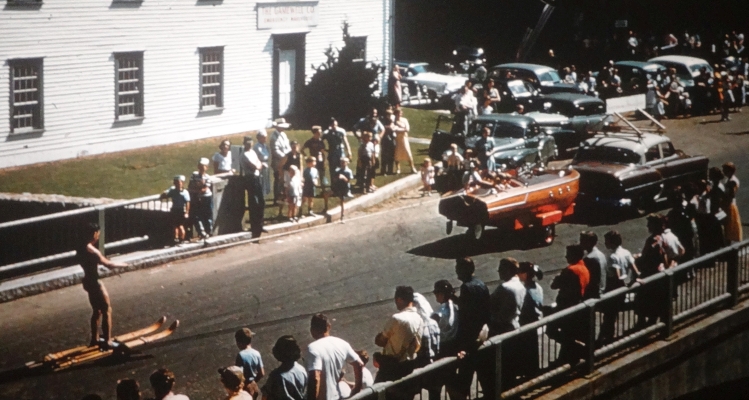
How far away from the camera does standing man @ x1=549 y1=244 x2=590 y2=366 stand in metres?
11.0

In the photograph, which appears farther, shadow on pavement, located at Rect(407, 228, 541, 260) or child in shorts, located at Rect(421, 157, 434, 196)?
child in shorts, located at Rect(421, 157, 434, 196)

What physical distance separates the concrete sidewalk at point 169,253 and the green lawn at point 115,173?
6.33 feet

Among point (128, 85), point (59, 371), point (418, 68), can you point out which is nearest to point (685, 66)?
point (418, 68)

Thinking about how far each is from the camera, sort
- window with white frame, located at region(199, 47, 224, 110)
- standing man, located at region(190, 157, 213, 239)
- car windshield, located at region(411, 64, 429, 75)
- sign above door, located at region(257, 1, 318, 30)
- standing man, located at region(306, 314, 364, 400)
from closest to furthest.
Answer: standing man, located at region(306, 314, 364, 400)
standing man, located at region(190, 157, 213, 239)
window with white frame, located at region(199, 47, 224, 110)
sign above door, located at region(257, 1, 318, 30)
car windshield, located at region(411, 64, 429, 75)

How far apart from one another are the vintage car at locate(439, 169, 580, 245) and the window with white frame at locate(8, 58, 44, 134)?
11151mm

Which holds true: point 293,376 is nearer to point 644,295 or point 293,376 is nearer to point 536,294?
point 536,294

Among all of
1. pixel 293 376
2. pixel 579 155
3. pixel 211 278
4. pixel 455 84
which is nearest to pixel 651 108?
pixel 455 84

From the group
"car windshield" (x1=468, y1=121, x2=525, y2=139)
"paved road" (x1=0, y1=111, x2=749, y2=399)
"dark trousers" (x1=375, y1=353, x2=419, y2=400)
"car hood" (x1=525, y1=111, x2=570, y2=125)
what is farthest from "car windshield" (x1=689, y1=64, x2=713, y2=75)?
"dark trousers" (x1=375, y1=353, x2=419, y2=400)

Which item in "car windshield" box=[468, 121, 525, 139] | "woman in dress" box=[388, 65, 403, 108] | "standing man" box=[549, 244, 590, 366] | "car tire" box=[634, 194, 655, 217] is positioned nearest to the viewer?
"standing man" box=[549, 244, 590, 366]

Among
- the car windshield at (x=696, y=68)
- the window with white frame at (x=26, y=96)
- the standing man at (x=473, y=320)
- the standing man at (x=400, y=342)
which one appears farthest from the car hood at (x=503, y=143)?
the car windshield at (x=696, y=68)

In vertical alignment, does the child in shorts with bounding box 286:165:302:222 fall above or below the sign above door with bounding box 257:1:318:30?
below

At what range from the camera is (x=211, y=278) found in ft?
54.1

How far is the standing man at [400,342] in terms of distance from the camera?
950cm

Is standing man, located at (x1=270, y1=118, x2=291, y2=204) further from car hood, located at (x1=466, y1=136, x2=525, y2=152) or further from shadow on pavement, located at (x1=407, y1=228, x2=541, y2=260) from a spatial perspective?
car hood, located at (x1=466, y1=136, x2=525, y2=152)
